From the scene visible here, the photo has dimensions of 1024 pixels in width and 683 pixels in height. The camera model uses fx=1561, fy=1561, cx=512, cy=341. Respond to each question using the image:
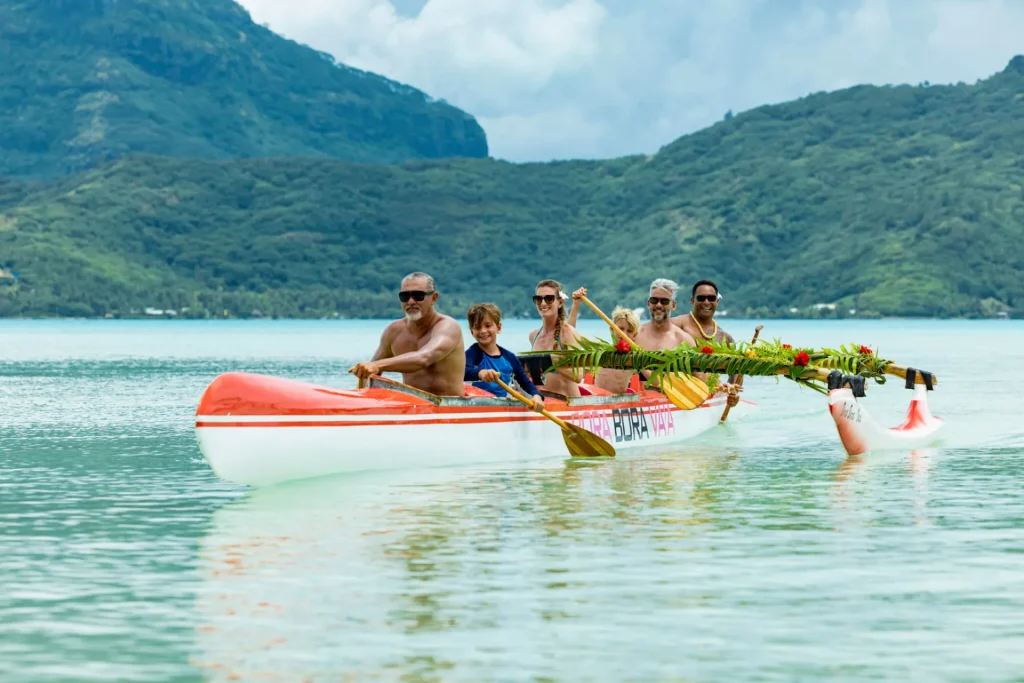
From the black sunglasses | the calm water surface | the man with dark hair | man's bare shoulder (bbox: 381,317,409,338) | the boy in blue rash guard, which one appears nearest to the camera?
the calm water surface

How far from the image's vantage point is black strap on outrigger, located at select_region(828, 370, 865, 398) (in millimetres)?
18406

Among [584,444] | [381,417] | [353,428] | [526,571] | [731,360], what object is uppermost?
[731,360]

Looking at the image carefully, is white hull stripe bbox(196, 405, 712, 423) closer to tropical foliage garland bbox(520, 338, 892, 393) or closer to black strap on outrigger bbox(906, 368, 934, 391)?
tropical foliage garland bbox(520, 338, 892, 393)

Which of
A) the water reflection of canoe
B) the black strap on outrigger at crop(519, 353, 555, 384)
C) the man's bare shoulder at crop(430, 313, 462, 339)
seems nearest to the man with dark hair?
the black strap on outrigger at crop(519, 353, 555, 384)

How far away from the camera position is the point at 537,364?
1936cm

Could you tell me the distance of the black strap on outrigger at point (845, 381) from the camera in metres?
18.4

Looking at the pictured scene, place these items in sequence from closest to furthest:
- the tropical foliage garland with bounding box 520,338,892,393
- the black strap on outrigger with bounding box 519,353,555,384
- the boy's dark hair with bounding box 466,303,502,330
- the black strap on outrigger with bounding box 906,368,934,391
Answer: the boy's dark hair with bounding box 466,303,502,330 → the tropical foliage garland with bounding box 520,338,892,393 → the black strap on outrigger with bounding box 519,353,555,384 → the black strap on outrigger with bounding box 906,368,934,391

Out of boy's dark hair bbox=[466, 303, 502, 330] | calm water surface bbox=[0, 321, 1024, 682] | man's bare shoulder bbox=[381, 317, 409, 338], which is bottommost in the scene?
calm water surface bbox=[0, 321, 1024, 682]

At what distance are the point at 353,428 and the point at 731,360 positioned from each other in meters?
5.80

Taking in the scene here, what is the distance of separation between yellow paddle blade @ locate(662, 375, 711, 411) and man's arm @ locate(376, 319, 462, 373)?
5.82 m

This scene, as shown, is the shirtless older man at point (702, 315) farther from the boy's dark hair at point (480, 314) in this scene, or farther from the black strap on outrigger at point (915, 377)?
the boy's dark hair at point (480, 314)

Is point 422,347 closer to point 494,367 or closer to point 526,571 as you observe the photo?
point 494,367

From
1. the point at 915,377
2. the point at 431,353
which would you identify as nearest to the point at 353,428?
the point at 431,353

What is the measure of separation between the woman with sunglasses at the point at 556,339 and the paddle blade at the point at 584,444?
0.78 meters
